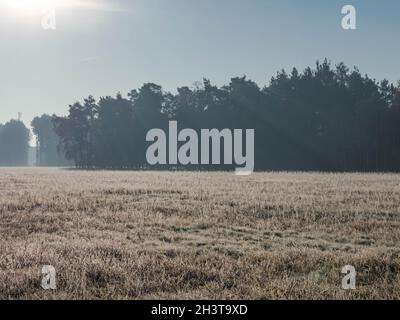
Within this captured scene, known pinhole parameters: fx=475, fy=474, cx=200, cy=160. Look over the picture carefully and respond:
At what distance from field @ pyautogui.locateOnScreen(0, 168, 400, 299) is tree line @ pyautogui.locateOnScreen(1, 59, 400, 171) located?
53.8 metres

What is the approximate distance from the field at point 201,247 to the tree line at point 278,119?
177 feet

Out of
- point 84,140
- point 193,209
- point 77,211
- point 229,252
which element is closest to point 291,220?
point 193,209

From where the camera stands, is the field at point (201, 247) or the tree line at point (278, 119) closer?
the field at point (201, 247)

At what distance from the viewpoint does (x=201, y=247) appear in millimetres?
12555

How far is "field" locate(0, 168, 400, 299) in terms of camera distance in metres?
8.82

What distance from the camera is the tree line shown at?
74125mm

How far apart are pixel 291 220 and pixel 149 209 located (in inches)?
239

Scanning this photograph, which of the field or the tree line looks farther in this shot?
the tree line

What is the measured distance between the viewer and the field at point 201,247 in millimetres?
8820

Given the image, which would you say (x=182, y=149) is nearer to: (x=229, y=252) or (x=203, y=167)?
(x=203, y=167)

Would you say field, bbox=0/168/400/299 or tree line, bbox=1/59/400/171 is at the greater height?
tree line, bbox=1/59/400/171

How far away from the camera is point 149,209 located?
1970 centimetres

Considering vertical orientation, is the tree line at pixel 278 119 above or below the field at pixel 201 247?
above
